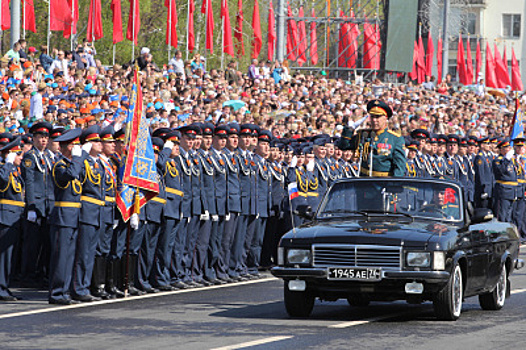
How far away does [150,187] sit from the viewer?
15156 millimetres

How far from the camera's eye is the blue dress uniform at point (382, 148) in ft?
51.1

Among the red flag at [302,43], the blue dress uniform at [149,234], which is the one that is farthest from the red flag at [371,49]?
the blue dress uniform at [149,234]

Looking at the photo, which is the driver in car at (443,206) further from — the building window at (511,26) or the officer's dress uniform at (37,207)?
the building window at (511,26)

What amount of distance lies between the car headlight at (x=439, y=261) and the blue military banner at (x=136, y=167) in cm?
412

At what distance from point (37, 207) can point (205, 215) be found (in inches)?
90.8

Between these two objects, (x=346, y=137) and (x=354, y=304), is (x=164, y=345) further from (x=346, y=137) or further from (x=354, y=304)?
(x=346, y=137)

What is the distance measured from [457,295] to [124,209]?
431 cm

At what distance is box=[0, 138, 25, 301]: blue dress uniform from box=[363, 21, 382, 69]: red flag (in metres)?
36.8

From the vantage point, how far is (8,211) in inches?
585

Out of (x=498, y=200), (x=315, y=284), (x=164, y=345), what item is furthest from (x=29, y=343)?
(x=498, y=200)

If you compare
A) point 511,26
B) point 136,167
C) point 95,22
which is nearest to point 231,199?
point 136,167

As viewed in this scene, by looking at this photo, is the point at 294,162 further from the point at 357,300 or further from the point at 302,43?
the point at 302,43

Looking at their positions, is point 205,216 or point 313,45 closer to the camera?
point 205,216

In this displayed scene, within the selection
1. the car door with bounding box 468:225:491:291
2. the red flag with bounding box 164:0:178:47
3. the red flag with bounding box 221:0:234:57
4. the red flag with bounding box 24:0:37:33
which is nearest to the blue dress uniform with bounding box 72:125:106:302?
the car door with bounding box 468:225:491:291
